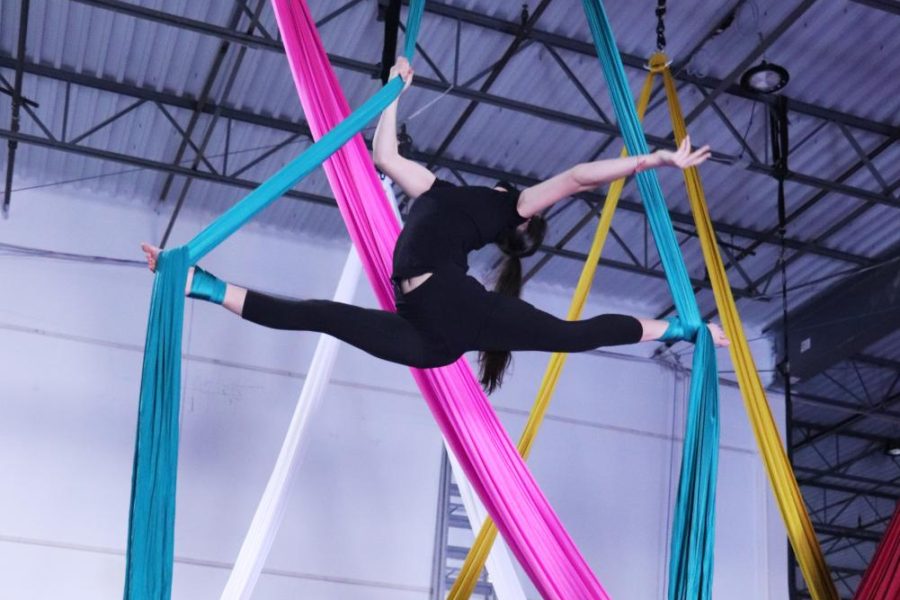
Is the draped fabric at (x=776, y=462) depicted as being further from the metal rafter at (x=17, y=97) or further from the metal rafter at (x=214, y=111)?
the metal rafter at (x=17, y=97)

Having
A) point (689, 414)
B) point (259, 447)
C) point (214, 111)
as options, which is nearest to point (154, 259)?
point (689, 414)

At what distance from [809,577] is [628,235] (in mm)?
4467

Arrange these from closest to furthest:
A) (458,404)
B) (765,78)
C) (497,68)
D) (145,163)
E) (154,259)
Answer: (154,259), (458,404), (765,78), (497,68), (145,163)

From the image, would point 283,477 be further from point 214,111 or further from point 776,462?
point 214,111

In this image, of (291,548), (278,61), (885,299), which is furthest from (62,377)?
(885,299)

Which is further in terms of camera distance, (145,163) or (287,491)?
(145,163)

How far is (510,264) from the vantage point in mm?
3203

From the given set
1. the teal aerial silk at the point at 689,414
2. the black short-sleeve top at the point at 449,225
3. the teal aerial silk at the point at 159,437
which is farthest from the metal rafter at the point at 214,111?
the teal aerial silk at the point at 159,437

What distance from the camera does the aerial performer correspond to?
9.09 ft

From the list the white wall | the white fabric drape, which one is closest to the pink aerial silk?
the white fabric drape

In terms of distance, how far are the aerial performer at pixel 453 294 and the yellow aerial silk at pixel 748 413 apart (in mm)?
1009

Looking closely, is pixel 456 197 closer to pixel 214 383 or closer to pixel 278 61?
pixel 278 61

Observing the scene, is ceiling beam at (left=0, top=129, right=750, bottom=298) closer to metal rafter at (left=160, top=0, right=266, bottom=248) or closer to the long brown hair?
metal rafter at (left=160, top=0, right=266, bottom=248)

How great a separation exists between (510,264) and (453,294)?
0.41 meters
